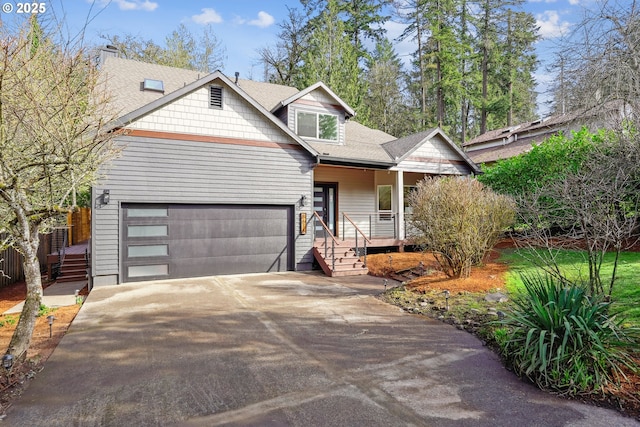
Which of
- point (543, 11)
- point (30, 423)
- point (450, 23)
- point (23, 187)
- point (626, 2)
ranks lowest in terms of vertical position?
point (30, 423)

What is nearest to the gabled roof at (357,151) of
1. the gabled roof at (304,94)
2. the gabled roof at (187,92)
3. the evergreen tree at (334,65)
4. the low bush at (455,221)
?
the gabled roof at (187,92)

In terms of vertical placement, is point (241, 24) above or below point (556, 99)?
above

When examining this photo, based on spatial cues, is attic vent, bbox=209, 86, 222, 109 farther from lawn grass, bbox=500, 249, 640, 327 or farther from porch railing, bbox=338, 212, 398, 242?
lawn grass, bbox=500, 249, 640, 327

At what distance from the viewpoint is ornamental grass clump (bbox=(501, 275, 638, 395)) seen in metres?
3.47

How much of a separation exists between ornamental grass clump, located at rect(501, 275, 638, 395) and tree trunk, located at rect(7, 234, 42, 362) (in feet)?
18.7

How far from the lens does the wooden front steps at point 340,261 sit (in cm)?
1026

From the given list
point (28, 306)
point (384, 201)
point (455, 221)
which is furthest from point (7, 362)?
point (384, 201)

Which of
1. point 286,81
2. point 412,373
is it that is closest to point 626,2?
point 412,373

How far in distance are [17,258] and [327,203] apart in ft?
34.8

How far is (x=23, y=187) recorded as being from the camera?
13.5 feet

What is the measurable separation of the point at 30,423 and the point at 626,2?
387 inches

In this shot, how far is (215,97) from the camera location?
1020cm

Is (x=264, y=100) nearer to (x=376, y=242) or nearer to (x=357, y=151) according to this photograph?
(x=357, y=151)

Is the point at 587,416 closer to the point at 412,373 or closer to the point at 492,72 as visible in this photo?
the point at 412,373
